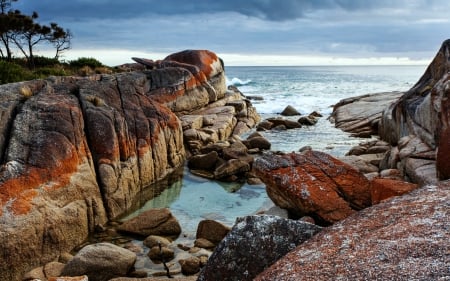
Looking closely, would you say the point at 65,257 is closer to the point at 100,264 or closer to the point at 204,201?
the point at 100,264

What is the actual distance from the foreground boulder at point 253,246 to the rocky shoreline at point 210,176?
0.01m

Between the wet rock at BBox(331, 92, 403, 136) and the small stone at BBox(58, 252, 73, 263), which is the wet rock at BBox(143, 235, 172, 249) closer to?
the small stone at BBox(58, 252, 73, 263)

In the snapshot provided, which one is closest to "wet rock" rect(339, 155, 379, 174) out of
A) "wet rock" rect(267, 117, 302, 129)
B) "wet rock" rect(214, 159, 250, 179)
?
"wet rock" rect(214, 159, 250, 179)

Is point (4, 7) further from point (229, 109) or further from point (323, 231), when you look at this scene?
point (323, 231)

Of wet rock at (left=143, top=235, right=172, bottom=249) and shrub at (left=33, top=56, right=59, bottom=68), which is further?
shrub at (left=33, top=56, right=59, bottom=68)

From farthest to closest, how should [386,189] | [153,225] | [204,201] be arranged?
[204,201] → [153,225] → [386,189]

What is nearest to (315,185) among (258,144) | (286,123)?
(258,144)

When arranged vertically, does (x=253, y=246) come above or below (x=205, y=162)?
above

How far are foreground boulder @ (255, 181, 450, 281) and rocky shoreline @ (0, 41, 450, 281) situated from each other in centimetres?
2

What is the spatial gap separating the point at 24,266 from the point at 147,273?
265cm

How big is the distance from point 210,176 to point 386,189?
32.0ft

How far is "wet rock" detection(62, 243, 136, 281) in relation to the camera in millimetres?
8266

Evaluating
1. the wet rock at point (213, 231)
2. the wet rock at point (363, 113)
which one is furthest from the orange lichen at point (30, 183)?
the wet rock at point (363, 113)

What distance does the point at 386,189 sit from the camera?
735cm
